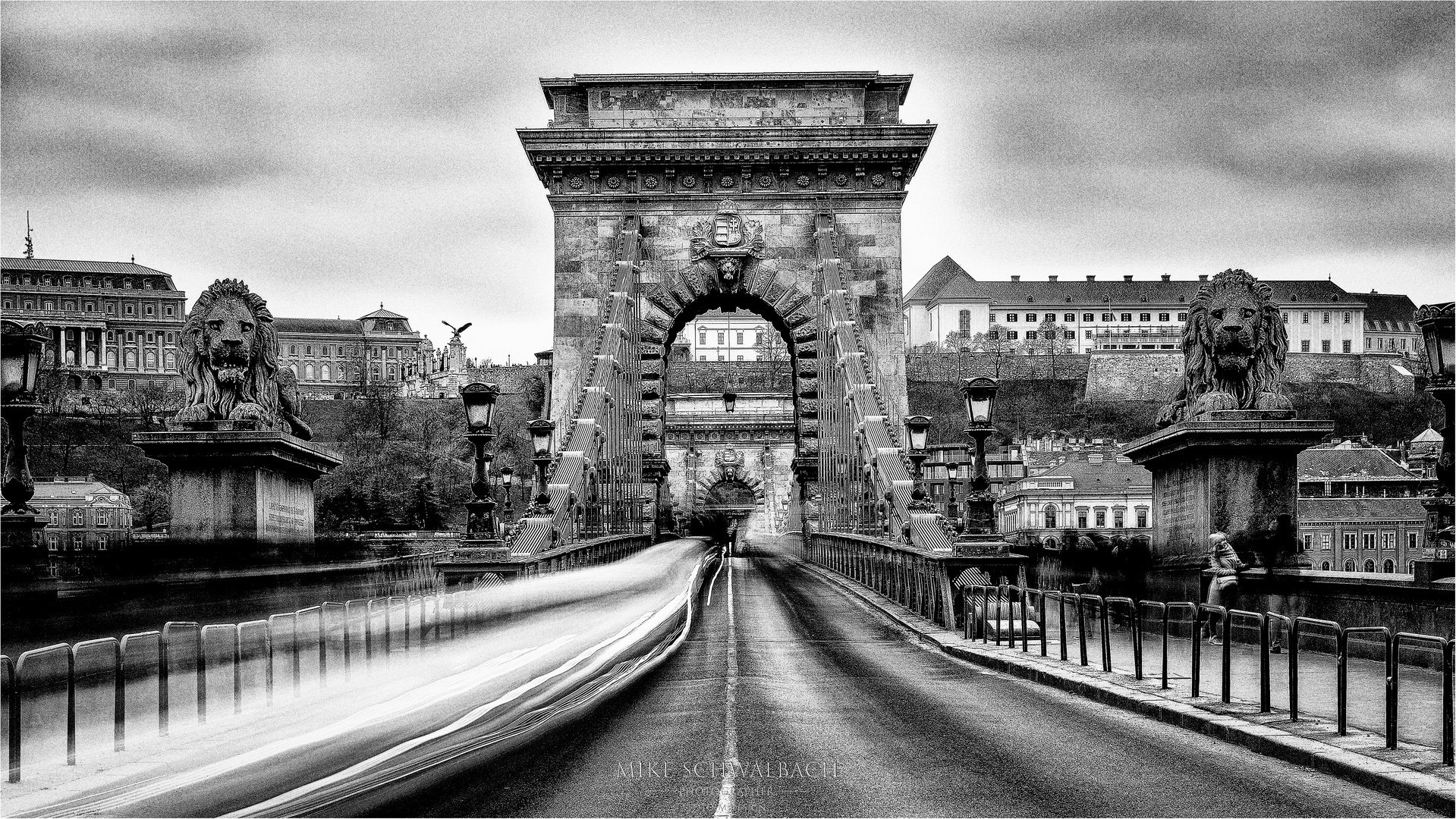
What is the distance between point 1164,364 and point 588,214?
123 meters

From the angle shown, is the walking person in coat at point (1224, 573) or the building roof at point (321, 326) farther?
the building roof at point (321, 326)

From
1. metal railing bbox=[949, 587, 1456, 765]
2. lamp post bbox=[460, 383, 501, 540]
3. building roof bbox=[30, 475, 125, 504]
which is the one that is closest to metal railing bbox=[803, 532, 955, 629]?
metal railing bbox=[949, 587, 1456, 765]

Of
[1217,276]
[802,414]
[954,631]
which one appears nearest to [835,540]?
[802,414]

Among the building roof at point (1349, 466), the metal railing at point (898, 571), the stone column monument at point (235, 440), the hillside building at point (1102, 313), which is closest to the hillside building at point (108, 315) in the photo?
the hillside building at point (1102, 313)

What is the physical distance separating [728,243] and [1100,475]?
6181 centimetres

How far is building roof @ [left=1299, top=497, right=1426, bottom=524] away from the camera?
252 feet

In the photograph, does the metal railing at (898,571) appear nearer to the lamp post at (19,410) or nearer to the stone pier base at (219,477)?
the stone pier base at (219,477)

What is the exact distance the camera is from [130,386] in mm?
151500

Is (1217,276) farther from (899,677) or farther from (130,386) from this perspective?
(130,386)

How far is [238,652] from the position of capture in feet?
40.8

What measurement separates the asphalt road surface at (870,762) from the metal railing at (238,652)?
2.33 meters

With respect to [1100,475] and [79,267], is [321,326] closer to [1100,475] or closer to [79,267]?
[79,267]

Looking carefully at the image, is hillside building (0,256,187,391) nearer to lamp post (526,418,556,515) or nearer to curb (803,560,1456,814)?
lamp post (526,418,556,515)

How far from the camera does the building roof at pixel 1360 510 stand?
76.9 m
